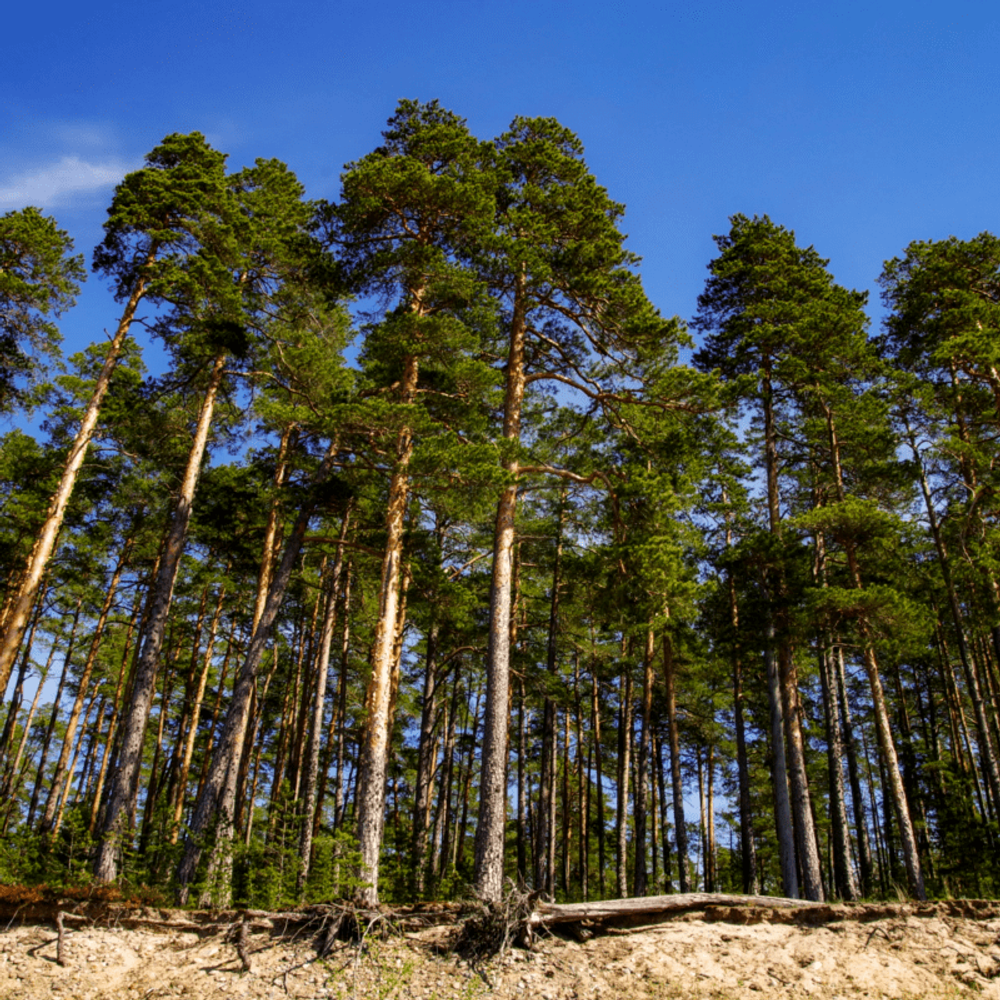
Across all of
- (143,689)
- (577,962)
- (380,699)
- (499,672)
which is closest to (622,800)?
(499,672)

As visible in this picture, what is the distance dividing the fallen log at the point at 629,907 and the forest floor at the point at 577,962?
5.6 inches

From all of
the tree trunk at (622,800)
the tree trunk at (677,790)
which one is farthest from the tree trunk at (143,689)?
the tree trunk at (677,790)

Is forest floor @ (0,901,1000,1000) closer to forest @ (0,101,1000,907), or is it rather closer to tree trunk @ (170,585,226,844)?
forest @ (0,101,1000,907)

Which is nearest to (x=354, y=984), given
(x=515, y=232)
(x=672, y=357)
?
(x=672, y=357)

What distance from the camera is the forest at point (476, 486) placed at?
1195 centimetres

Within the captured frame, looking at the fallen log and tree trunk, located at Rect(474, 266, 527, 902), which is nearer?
the fallen log

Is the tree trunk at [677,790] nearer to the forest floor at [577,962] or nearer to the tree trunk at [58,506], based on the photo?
the forest floor at [577,962]

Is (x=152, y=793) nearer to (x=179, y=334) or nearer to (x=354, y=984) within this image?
(x=179, y=334)

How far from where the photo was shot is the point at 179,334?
15594mm

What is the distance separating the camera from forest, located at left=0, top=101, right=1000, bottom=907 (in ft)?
39.2

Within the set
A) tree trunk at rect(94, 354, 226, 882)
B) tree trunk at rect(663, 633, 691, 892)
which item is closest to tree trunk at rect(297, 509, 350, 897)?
tree trunk at rect(94, 354, 226, 882)

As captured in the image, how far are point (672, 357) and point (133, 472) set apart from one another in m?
15.4

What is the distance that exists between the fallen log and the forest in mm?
1268

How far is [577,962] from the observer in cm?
740
